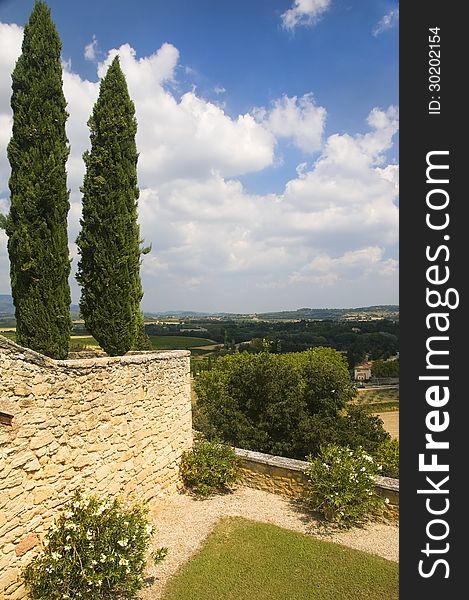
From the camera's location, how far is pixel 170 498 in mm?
8523

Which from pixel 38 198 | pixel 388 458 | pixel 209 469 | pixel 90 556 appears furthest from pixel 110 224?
pixel 388 458

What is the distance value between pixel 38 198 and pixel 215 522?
279 inches

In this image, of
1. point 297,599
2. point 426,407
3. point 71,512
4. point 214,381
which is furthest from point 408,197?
point 214,381

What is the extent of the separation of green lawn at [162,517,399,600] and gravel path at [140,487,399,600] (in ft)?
0.81

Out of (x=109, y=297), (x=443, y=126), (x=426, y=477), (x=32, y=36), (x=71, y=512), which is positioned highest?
(x=32, y=36)

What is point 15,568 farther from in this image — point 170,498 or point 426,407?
point 426,407

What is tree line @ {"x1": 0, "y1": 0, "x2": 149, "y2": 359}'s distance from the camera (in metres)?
7.50

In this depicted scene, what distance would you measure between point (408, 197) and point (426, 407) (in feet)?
5.89

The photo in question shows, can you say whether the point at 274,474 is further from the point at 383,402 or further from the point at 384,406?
the point at 383,402

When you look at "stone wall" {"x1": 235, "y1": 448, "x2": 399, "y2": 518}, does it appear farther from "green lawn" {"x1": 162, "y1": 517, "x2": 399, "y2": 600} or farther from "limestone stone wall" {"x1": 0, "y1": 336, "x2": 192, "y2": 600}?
"limestone stone wall" {"x1": 0, "y1": 336, "x2": 192, "y2": 600}

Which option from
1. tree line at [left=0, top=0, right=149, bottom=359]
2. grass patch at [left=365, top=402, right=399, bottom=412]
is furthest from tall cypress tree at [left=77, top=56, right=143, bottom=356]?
grass patch at [left=365, top=402, right=399, bottom=412]

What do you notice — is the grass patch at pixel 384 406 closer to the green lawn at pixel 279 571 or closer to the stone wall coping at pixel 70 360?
the green lawn at pixel 279 571

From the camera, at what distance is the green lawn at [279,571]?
5.45m

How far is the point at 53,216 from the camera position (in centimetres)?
765
